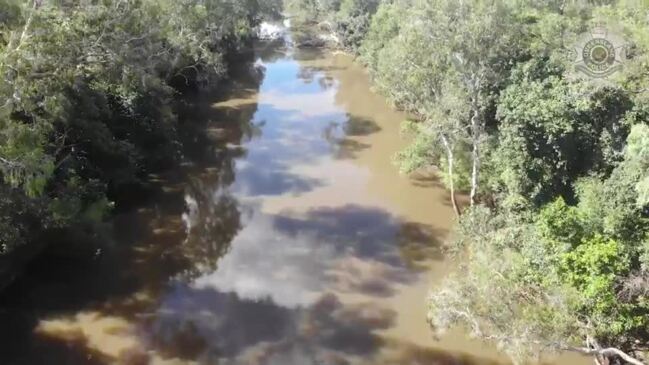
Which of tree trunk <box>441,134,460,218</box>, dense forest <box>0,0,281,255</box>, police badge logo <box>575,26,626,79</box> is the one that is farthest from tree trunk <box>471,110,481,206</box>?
dense forest <box>0,0,281,255</box>

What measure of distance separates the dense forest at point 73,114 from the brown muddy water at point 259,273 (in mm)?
1868

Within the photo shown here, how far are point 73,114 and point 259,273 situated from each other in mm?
7686

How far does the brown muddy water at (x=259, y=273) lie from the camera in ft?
47.3

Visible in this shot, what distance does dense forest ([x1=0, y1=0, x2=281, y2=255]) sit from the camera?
38.2 ft

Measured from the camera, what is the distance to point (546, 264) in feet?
39.0

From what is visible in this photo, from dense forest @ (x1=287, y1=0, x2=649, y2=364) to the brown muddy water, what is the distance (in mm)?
1666

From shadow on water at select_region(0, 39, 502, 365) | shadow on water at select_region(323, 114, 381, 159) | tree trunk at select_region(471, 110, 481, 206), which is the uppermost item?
shadow on water at select_region(323, 114, 381, 159)

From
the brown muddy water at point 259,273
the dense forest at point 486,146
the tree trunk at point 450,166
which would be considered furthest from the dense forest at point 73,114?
the tree trunk at point 450,166

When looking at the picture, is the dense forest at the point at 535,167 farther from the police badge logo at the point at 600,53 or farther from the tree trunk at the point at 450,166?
the police badge logo at the point at 600,53

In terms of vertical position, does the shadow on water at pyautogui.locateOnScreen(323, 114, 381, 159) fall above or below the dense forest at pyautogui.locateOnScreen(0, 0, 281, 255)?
above

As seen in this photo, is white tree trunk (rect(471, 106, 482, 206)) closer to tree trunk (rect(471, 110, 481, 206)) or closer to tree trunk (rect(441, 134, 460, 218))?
tree trunk (rect(471, 110, 481, 206))

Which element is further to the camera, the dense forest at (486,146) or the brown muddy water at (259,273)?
the brown muddy water at (259,273)

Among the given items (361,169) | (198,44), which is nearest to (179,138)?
(198,44)

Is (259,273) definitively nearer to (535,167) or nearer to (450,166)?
(450,166)
